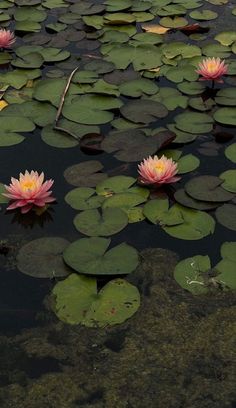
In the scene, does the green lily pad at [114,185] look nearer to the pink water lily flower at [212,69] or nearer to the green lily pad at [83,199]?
the green lily pad at [83,199]

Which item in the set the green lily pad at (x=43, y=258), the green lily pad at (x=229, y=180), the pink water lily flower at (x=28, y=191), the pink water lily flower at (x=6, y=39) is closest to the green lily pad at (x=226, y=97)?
the green lily pad at (x=229, y=180)

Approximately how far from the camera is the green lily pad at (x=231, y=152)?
112 inches

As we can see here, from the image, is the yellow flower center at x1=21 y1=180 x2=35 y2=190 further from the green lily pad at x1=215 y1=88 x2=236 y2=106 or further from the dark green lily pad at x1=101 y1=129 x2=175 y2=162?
the green lily pad at x1=215 y1=88 x2=236 y2=106

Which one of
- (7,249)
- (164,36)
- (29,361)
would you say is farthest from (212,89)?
(29,361)

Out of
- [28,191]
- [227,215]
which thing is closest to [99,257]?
[28,191]

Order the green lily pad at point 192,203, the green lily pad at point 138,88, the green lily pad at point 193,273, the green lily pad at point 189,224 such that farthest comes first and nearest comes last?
the green lily pad at point 138,88 → the green lily pad at point 192,203 → the green lily pad at point 189,224 → the green lily pad at point 193,273

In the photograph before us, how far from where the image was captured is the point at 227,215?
97.4 inches

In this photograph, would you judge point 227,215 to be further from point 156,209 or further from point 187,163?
point 187,163

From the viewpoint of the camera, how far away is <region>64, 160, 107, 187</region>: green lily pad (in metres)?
2.72

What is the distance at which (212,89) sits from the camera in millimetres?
3447

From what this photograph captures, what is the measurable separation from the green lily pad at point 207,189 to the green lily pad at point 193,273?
0.37 metres

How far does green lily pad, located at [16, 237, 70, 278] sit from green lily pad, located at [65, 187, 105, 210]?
228 millimetres

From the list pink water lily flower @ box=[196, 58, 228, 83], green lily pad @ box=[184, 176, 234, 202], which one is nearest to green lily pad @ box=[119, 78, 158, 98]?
pink water lily flower @ box=[196, 58, 228, 83]

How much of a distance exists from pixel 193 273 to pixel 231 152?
88cm
